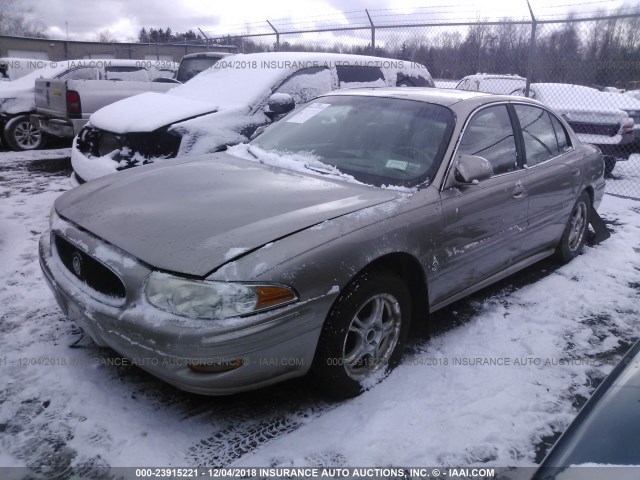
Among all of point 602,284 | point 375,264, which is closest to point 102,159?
point 375,264

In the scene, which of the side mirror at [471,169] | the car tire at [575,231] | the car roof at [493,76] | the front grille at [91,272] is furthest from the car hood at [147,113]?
the car roof at [493,76]

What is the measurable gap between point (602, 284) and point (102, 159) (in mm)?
4676

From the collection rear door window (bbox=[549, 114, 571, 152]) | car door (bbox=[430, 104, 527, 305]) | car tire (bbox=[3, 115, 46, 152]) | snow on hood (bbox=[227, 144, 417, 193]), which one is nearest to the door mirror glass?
snow on hood (bbox=[227, 144, 417, 193])

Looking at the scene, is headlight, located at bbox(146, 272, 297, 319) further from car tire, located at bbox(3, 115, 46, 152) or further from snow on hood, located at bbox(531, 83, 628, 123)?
car tire, located at bbox(3, 115, 46, 152)

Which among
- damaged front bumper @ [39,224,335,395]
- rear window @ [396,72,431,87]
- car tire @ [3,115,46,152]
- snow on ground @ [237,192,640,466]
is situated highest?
rear window @ [396,72,431,87]

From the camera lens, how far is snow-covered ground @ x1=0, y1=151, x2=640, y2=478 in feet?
7.77

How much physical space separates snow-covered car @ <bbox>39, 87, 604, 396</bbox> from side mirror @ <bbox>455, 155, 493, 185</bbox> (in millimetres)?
11

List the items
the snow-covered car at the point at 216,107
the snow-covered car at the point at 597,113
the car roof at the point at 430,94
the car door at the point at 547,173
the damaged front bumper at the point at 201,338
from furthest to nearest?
1. the snow-covered car at the point at 597,113
2. the snow-covered car at the point at 216,107
3. the car door at the point at 547,173
4. the car roof at the point at 430,94
5. the damaged front bumper at the point at 201,338

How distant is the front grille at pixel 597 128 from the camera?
336 inches

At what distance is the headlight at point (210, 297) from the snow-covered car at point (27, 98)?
8.60m

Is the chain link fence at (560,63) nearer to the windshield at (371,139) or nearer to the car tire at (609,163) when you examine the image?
the car tire at (609,163)

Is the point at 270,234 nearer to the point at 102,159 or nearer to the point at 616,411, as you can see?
the point at 616,411

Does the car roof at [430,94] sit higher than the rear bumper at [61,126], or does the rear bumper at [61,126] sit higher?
the car roof at [430,94]

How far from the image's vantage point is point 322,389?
2.65 metres
